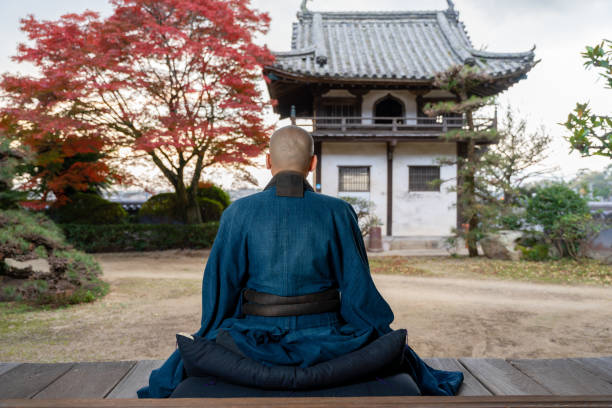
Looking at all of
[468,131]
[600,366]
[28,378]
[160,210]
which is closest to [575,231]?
[468,131]

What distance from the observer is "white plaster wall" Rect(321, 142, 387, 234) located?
49.1 feet

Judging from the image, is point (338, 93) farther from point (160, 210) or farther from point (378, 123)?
point (160, 210)

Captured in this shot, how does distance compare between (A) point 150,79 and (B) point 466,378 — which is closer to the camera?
(B) point 466,378

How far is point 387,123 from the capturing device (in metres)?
15.5

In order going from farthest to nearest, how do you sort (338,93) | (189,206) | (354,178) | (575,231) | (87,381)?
(354,178) < (338,93) < (189,206) < (575,231) < (87,381)

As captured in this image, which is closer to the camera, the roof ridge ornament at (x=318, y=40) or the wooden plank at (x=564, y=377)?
the wooden plank at (x=564, y=377)

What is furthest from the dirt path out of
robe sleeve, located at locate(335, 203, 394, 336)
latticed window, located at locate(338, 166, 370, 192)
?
latticed window, located at locate(338, 166, 370, 192)

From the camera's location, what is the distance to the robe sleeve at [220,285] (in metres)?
1.93

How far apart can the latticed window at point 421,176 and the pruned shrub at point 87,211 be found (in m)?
9.94

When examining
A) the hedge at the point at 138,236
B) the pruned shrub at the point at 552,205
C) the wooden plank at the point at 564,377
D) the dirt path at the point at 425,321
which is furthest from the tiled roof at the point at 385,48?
the wooden plank at the point at 564,377

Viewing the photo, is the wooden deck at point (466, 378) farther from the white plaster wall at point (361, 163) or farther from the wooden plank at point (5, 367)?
the white plaster wall at point (361, 163)

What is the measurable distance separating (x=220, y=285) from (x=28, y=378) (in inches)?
49.1

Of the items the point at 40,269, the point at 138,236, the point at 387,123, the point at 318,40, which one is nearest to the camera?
the point at 40,269

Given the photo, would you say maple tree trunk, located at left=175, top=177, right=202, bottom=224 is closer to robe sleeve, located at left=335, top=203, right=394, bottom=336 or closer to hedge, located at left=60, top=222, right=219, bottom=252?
hedge, located at left=60, top=222, right=219, bottom=252
